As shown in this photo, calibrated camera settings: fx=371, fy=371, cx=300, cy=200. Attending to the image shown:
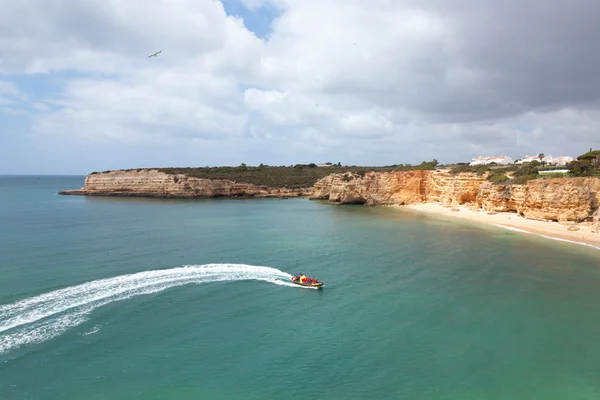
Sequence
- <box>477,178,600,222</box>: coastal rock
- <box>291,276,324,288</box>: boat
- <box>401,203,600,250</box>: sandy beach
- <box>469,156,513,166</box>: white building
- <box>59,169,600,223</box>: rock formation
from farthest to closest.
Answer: <box>469,156,513,166</box>: white building < <box>59,169,600,223</box>: rock formation < <box>477,178,600,222</box>: coastal rock < <box>401,203,600,250</box>: sandy beach < <box>291,276,324,288</box>: boat

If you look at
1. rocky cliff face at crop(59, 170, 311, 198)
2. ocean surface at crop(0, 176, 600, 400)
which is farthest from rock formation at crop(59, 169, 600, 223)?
ocean surface at crop(0, 176, 600, 400)

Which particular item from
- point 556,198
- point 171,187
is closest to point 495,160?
point 556,198

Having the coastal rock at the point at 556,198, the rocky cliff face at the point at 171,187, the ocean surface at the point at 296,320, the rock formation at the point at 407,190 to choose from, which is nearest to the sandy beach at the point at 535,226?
the coastal rock at the point at 556,198

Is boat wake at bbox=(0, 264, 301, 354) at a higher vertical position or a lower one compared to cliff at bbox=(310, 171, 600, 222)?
lower

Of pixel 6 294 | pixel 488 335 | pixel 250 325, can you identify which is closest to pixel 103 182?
pixel 6 294

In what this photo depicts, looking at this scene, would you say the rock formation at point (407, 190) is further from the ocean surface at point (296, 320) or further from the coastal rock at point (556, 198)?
the ocean surface at point (296, 320)

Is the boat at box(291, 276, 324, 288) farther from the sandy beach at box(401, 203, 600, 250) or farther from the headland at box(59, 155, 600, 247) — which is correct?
the headland at box(59, 155, 600, 247)

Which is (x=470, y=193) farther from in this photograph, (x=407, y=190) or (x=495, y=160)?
(x=495, y=160)
